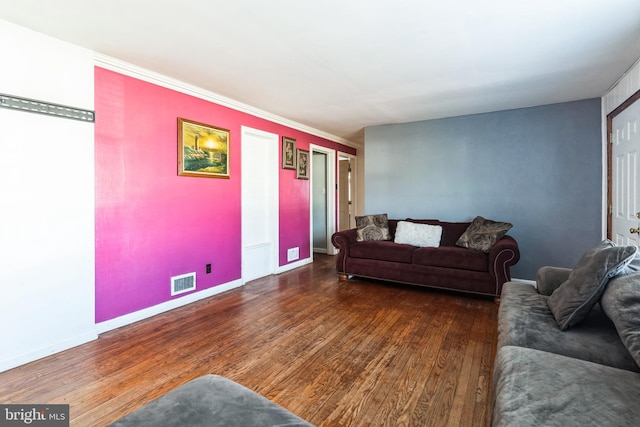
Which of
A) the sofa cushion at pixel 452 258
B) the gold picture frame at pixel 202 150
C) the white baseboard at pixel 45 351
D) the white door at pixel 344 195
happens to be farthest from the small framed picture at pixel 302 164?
the white baseboard at pixel 45 351

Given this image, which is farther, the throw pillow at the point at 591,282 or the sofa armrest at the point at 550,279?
the sofa armrest at the point at 550,279

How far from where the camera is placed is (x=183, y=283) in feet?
10.9

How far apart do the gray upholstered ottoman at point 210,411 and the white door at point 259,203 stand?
304 cm

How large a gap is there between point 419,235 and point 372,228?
2.16ft

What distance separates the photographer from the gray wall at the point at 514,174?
3.80 metres

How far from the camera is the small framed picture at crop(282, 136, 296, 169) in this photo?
472 centimetres

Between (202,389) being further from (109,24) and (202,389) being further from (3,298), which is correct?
(109,24)

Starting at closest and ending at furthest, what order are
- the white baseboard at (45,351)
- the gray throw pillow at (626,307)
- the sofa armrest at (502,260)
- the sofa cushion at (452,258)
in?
the gray throw pillow at (626,307) < the white baseboard at (45,351) < the sofa armrest at (502,260) < the sofa cushion at (452,258)

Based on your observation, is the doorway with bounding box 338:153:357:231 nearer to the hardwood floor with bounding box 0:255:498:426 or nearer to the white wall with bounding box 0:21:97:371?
the hardwood floor with bounding box 0:255:498:426

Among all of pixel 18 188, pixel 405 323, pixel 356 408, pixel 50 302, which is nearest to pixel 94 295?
pixel 50 302

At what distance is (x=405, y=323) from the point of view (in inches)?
113

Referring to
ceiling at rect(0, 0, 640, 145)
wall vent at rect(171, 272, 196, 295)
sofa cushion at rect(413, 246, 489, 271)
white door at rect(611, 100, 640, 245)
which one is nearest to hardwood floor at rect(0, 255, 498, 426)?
wall vent at rect(171, 272, 196, 295)

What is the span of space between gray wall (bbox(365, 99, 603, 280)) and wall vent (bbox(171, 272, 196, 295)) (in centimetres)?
308

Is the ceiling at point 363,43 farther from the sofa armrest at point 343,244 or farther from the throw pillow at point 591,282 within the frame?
the sofa armrest at point 343,244
